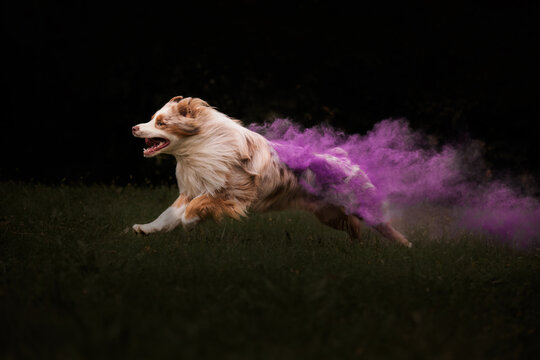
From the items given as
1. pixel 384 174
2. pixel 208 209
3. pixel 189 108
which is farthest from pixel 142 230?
pixel 384 174

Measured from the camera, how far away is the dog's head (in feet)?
15.2

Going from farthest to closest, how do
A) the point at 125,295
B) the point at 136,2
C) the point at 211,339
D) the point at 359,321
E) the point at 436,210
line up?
the point at 136,2 < the point at 436,210 < the point at 125,295 < the point at 359,321 < the point at 211,339

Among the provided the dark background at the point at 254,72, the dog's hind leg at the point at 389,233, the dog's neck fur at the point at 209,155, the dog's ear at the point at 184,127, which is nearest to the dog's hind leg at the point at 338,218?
the dog's hind leg at the point at 389,233

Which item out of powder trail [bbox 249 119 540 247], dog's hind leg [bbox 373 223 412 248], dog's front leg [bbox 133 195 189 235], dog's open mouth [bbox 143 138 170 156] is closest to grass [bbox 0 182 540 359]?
dog's front leg [bbox 133 195 189 235]

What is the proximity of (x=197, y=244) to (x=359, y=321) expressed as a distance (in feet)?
6.36

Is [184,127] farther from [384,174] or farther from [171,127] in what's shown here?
[384,174]

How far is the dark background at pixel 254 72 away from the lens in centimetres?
820

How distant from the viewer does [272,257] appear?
4.20m

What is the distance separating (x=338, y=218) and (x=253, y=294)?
1997 mm

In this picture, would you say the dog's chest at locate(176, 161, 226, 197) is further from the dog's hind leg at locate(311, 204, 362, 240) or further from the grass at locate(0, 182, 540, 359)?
the dog's hind leg at locate(311, 204, 362, 240)

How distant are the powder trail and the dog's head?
2.32 ft

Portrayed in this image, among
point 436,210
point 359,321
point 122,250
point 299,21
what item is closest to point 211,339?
point 359,321

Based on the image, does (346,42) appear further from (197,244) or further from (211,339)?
(211,339)

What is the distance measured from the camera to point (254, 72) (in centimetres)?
840
